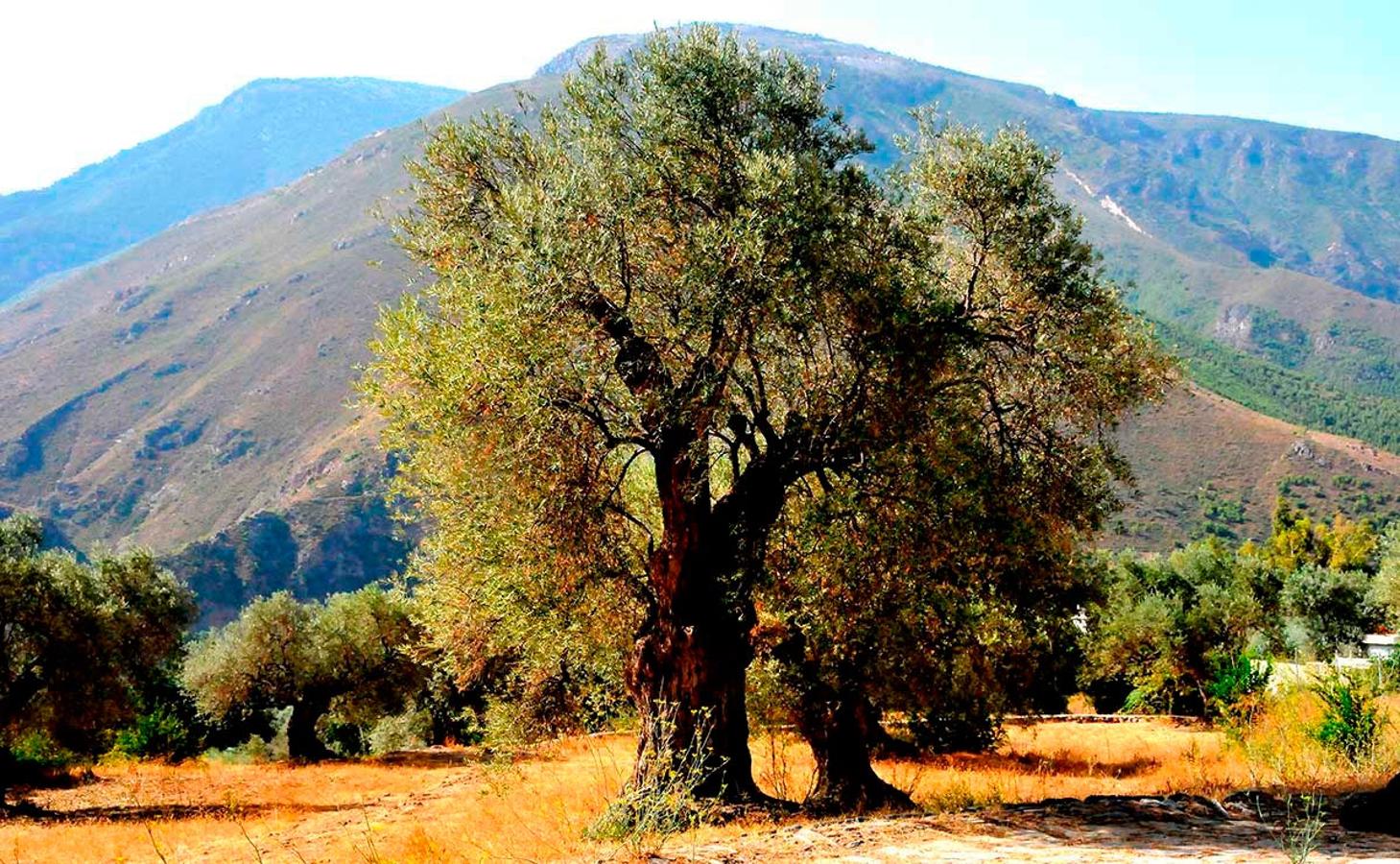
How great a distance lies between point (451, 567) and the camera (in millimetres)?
13844

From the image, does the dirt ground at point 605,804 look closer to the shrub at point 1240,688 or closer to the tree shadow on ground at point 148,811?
the tree shadow on ground at point 148,811

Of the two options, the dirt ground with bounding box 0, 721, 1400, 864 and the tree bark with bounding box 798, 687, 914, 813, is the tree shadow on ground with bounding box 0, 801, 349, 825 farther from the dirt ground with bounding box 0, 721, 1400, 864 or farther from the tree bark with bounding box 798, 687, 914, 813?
the tree bark with bounding box 798, 687, 914, 813

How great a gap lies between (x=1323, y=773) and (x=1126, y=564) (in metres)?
35.8

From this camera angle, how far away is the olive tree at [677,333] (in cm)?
1198

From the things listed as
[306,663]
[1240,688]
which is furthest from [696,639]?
[306,663]

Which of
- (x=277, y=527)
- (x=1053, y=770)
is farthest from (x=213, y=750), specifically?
(x=277, y=527)

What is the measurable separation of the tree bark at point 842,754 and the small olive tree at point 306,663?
26735 millimetres

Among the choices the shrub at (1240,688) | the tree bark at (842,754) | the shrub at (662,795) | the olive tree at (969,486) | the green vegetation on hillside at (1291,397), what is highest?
the olive tree at (969,486)

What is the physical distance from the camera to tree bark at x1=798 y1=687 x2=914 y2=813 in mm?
13609

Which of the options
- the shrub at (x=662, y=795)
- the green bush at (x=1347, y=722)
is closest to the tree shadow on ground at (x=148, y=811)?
the shrub at (x=662, y=795)

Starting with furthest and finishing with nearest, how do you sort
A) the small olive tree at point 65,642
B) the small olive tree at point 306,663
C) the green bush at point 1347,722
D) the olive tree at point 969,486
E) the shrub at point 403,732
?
the shrub at point 403,732, the small olive tree at point 306,663, the small olive tree at point 65,642, the green bush at point 1347,722, the olive tree at point 969,486

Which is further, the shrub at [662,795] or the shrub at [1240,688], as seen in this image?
the shrub at [1240,688]

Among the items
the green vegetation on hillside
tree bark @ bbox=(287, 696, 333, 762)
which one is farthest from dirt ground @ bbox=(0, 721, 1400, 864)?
the green vegetation on hillside

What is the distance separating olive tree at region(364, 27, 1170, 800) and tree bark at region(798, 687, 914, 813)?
1292 millimetres
